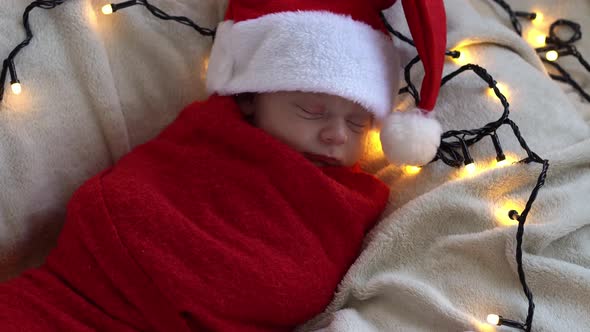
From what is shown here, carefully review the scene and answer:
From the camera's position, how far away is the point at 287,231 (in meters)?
0.89

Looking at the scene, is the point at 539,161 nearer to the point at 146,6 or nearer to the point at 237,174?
the point at 237,174

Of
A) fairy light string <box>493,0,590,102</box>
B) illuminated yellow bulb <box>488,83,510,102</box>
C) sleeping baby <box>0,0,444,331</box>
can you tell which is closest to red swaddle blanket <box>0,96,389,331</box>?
sleeping baby <box>0,0,444,331</box>

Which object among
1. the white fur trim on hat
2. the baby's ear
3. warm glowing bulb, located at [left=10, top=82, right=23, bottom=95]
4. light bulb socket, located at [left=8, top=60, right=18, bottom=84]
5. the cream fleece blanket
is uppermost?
light bulb socket, located at [left=8, top=60, right=18, bottom=84]

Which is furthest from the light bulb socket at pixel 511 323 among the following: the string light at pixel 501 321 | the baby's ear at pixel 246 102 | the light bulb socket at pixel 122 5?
the light bulb socket at pixel 122 5

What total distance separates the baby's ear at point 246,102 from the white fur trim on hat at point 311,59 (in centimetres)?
4

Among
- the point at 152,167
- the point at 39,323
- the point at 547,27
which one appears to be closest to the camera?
the point at 39,323

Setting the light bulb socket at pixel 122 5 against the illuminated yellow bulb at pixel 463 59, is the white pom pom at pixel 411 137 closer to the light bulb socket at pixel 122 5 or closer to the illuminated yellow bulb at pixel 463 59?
the illuminated yellow bulb at pixel 463 59

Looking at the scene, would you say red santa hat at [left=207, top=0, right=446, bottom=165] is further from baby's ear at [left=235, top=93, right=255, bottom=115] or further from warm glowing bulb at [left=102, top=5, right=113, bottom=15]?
warm glowing bulb at [left=102, top=5, right=113, bottom=15]

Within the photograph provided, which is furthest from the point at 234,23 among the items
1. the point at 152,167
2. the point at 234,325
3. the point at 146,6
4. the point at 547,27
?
the point at 547,27

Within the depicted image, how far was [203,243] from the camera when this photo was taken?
2.81 ft

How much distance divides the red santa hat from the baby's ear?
0.04 metres

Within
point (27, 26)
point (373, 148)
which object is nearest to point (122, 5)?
point (27, 26)

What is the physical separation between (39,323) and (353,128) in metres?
0.52

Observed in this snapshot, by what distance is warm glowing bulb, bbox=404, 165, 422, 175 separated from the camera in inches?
38.7
